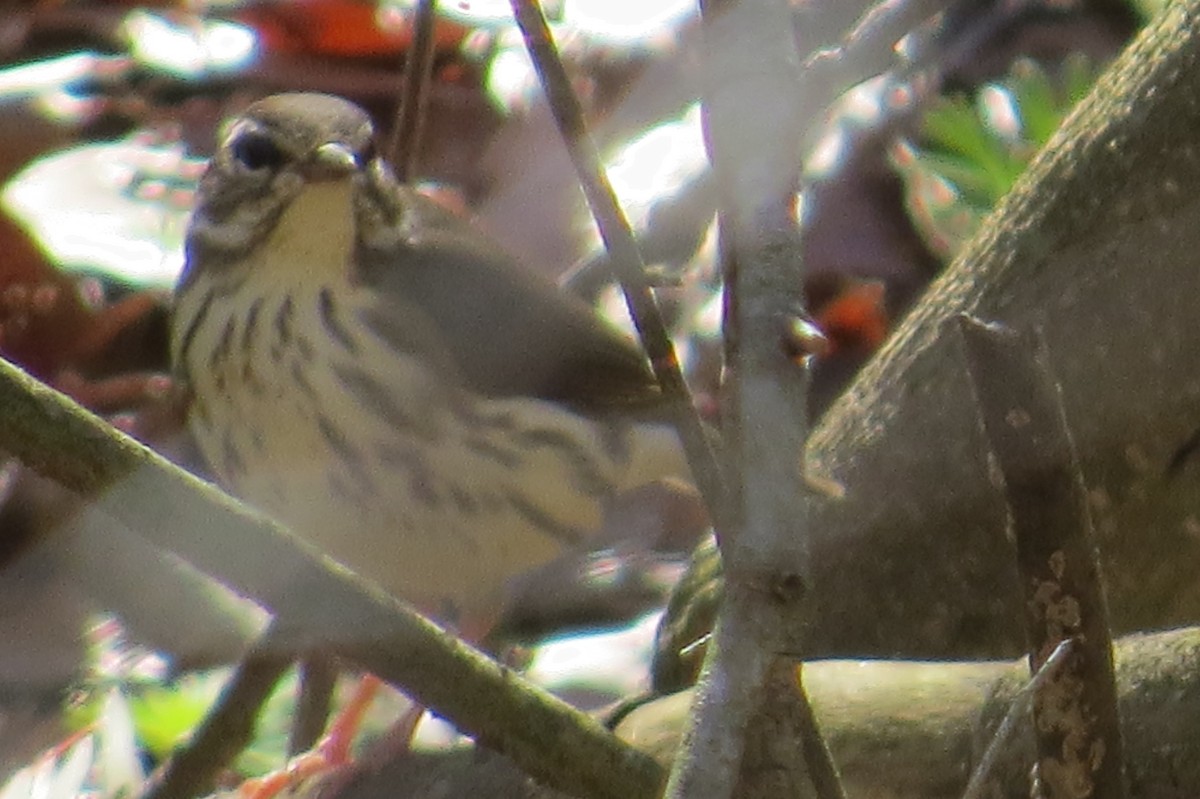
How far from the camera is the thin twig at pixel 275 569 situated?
0.95 meters

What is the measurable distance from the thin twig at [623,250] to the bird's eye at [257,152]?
1085 mm

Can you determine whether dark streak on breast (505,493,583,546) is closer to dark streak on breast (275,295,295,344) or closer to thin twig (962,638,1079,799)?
dark streak on breast (275,295,295,344)

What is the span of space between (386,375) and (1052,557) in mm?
1114

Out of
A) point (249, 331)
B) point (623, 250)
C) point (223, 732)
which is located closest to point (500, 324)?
point (249, 331)

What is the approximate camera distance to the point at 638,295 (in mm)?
858

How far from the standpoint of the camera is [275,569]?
0.97 meters

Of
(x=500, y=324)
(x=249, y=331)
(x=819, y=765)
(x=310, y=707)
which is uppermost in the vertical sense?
(x=500, y=324)

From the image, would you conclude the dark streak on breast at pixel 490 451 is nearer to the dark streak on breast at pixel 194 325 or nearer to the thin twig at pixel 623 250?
the dark streak on breast at pixel 194 325

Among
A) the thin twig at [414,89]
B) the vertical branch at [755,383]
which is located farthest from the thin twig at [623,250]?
the thin twig at [414,89]

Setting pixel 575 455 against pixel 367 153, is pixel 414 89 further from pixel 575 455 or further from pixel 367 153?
pixel 575 455

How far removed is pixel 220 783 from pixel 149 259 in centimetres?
63

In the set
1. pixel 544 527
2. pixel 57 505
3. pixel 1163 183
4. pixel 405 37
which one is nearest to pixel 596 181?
pixel 1163 183

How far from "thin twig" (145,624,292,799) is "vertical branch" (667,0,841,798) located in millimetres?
814

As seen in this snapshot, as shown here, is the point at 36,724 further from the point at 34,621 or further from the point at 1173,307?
the point at 1173,307
